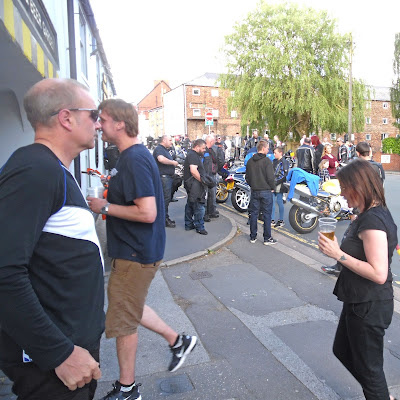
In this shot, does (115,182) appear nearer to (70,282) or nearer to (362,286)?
(70,282)

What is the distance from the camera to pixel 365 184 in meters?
2.19

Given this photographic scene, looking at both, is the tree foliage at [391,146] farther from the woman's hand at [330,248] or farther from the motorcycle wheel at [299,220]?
the woman's hand at [330,248]

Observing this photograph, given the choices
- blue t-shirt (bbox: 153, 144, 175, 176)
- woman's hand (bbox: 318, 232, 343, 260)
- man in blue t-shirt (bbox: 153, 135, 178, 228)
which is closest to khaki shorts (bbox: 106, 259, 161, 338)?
woman's hand (bbox: 318, 232, 343, 260)

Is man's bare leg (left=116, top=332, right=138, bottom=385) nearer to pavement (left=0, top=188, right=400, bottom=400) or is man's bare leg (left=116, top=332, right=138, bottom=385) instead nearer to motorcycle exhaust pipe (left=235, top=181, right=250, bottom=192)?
pavement (left=0, top=188, right=400, bottom=400)

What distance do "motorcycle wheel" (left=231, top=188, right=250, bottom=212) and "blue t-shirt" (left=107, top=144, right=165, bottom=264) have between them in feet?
25.3

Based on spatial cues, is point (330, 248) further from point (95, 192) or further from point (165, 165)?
point (165, 165)

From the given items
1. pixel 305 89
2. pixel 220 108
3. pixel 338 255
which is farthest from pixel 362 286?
pixel 220 108

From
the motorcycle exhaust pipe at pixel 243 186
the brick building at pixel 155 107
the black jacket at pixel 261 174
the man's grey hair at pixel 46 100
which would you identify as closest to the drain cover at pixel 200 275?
the black jacket at pixel 261 174

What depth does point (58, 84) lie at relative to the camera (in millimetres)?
1432

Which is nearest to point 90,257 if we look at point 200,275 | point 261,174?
point 200,275

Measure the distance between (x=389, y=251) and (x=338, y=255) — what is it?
0.31m

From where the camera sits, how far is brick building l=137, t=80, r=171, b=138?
66.4 m

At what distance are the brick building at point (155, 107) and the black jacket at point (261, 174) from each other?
5837 centimetres

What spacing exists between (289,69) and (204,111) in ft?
97.9
